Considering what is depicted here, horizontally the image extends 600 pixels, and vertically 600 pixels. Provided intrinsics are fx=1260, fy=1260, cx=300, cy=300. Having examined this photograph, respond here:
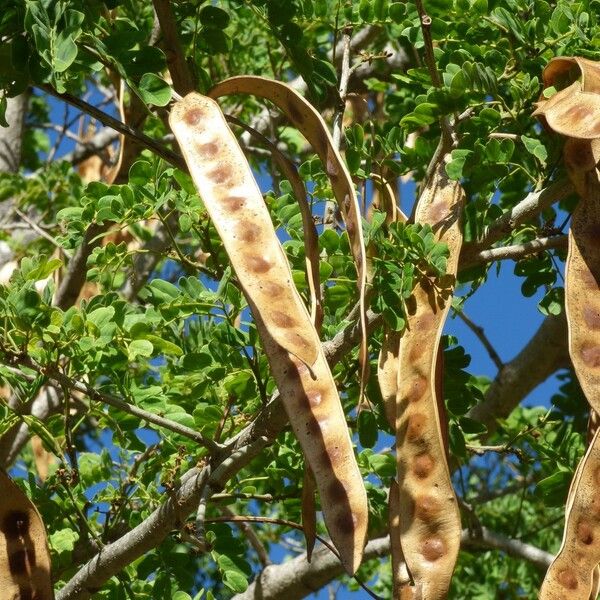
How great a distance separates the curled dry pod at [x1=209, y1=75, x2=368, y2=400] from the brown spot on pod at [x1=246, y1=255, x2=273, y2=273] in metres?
0.15

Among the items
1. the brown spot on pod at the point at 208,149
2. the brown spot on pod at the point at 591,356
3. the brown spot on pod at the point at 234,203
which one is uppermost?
the brown spot on pod at the point at 208,149

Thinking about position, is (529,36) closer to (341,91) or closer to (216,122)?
(341,91)

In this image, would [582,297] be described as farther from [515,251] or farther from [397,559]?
[397,559]

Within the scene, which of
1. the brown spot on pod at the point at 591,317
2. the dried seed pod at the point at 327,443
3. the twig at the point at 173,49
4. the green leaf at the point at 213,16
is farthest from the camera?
the green leaf at the point at 213,16

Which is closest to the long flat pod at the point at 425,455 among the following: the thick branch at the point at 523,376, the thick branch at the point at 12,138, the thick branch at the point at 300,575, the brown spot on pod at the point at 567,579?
the brown spot on pod at the point at 567,579

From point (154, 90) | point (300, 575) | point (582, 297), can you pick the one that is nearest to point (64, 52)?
point (154, 90)

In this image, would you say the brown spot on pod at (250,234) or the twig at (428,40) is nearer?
the brown spot on pod at (250,234)

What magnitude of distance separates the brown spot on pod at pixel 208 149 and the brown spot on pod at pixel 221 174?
38mm

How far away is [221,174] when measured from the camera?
210 centimetres

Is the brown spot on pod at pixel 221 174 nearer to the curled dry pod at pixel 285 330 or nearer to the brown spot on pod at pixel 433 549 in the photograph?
the curled dry pod at pixel 285 330

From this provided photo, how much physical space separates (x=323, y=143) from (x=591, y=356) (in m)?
0.60

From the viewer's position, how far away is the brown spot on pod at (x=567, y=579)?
2.05 metres

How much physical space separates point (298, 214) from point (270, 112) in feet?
3.96

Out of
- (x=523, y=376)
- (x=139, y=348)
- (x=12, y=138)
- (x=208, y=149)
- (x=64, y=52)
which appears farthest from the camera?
(x=12, y=138)
